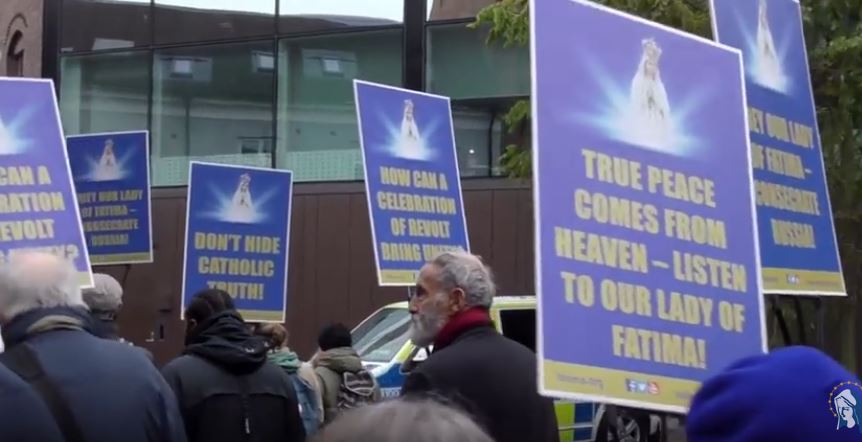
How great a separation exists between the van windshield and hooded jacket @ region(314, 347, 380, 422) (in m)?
3.74

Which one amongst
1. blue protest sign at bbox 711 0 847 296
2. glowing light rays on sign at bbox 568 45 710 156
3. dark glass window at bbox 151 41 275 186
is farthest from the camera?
dark glass window at bbox 151 41 275 186

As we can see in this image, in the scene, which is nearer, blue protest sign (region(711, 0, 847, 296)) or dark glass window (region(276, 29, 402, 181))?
blue protest sign (region(711, 0, 847, 296))

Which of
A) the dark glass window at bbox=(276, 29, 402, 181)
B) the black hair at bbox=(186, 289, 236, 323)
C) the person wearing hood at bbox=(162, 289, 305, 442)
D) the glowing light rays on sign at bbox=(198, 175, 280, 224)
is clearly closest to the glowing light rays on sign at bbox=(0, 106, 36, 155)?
the black hair at bbox=(186, 289, 236, 323)

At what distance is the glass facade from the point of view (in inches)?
805

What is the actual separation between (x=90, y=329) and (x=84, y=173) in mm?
15113

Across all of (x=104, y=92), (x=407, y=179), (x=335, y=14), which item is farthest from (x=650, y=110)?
(x=104, y=92)

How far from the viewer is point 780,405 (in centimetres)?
192

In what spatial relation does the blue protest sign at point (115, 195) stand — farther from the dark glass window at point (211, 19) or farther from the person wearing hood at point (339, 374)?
the person wearing hood at point (339, 374)

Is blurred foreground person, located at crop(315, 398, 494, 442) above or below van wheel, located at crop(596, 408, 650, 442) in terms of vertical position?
above

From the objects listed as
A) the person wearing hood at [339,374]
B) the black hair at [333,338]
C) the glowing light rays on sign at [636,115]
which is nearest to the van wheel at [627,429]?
the person wearing hood at [339,374]

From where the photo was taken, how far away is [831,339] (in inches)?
481

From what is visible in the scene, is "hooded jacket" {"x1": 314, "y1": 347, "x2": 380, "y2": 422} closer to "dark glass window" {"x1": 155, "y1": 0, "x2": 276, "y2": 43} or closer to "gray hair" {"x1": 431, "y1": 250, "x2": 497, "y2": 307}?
"gray hair" {"x1": 431, "y1": 250, "x2": 497, "y2": 307}

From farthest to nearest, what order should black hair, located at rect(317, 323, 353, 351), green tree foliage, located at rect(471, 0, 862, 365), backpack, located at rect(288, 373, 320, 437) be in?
green tree foliage, located at rect(471, 0, 862, 365) < black hair, located at rect(317, 323, 353, 351) < backpack, located at rect(288, 373, 320, 437)

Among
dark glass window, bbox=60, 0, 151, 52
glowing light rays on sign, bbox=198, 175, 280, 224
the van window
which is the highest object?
dark glass window, bbox=60, 0, 151, 52
